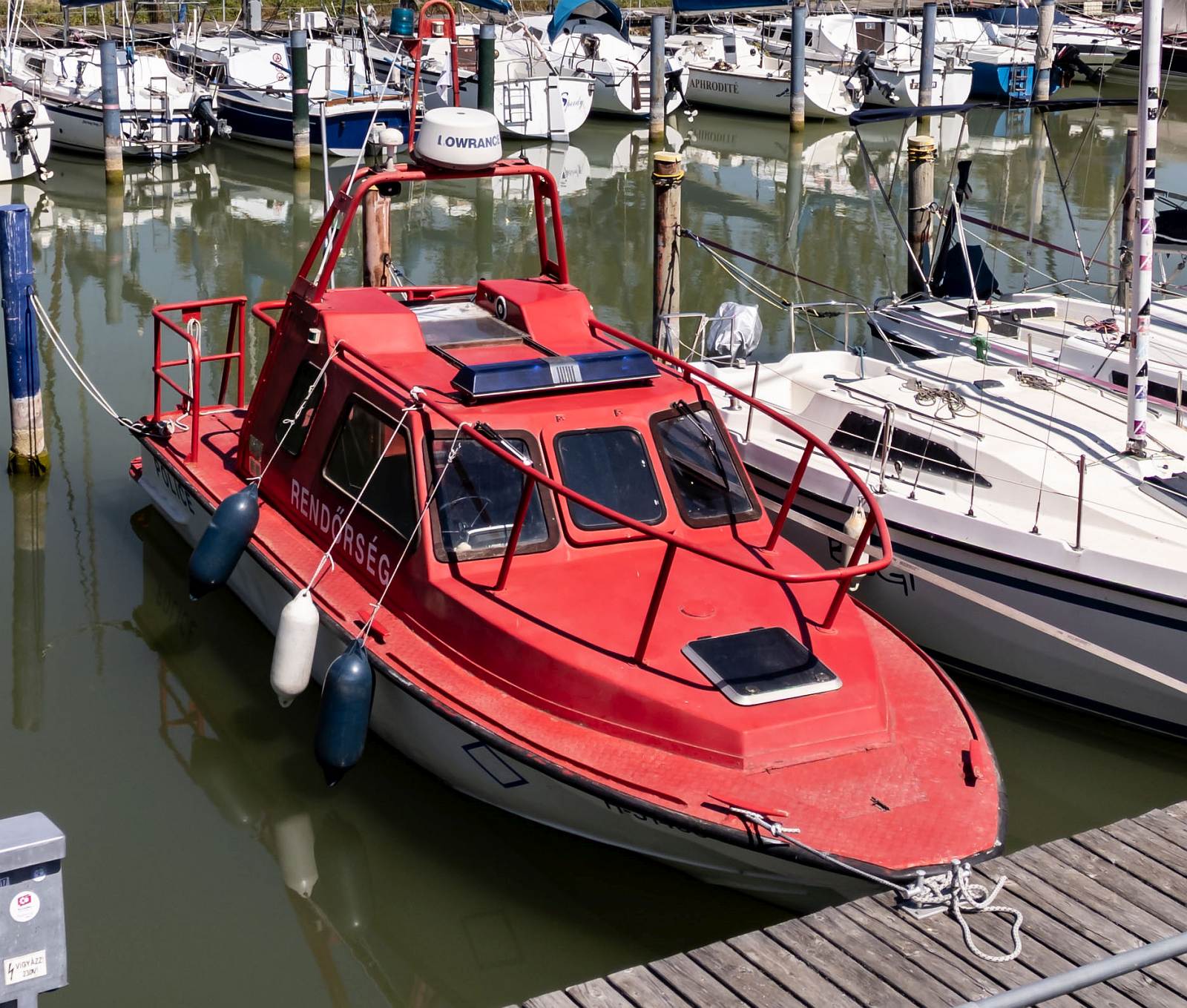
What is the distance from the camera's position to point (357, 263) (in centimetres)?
2022

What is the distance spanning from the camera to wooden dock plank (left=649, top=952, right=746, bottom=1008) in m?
5.64

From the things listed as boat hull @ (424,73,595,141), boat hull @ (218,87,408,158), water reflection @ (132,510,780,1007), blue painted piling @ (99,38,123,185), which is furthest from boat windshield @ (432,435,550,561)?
boat hull @ (424,73,595,141)

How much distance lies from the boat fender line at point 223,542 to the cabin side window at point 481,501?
1.56m

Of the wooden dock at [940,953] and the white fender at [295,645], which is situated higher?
the white fender at [295,645]

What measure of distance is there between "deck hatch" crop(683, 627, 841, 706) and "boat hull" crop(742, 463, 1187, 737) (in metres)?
2.33

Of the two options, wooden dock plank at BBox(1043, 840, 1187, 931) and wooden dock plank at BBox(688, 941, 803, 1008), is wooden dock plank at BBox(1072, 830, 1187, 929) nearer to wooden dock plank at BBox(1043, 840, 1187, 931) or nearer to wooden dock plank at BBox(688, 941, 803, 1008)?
wooden dock plank at BBox(1043, 840, 1187, 931)

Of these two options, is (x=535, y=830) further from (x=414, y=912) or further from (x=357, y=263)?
(x=357, y=263)

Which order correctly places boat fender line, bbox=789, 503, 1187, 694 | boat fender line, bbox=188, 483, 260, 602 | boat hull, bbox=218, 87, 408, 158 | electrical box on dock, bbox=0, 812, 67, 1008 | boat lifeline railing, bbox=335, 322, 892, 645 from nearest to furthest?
1. electrical box on dock, bbox=0, 812, 67, 1008
2. boat lifeline railing, bbox=335, 322, 892, 645
3. boat fender line, bbox=789, 503, 1187, 694
4. boat fender line, bbox=188, 483, 260, 602
5. boat hull, bbox=218, 87, 408, 158

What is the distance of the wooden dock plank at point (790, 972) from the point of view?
565cm

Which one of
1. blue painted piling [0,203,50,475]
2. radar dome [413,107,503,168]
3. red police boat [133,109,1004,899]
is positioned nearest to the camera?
red police boat [133,109,1004,899]

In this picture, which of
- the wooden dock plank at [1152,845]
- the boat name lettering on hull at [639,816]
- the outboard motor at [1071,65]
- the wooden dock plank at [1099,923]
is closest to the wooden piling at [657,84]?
the outboard motor at [1071,65]

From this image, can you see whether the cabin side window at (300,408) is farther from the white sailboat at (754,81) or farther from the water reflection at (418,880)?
the white sailboat at (754,81)

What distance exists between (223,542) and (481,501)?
6.17 ft

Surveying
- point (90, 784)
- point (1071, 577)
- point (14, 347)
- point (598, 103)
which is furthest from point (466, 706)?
point (598, 103)
